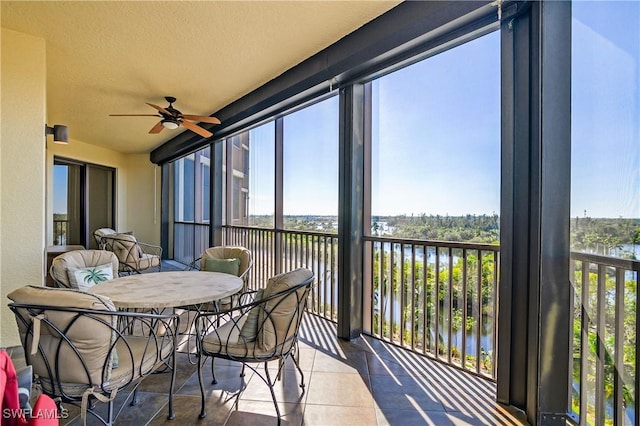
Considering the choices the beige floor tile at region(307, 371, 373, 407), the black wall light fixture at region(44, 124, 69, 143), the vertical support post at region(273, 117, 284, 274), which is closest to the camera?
the beige floor tile at region(307, 371, 373, 407)

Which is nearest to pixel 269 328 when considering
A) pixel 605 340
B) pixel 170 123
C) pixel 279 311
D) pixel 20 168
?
pixel 279 311

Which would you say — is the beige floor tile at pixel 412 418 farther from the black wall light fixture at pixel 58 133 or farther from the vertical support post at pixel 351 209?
the black wall light fixture at pixel 58 133

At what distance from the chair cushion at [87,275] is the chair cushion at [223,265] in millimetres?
855

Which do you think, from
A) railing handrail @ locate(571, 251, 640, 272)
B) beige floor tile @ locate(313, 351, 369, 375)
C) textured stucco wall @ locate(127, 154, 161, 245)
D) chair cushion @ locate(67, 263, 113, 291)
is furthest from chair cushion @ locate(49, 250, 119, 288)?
textured stucco wall @ locate(127, 154, 161, 245)

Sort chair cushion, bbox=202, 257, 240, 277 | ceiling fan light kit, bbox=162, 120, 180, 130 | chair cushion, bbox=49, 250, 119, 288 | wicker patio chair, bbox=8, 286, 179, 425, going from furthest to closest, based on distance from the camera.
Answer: ceiling fan light kit, bbox=162, 120, 180, 130, chair cushion, bbox=202, 257, 240, 277, chair cushion, bbox=49, 250, 119, 288, wicker patio chair, bbox=8, 286, 179, 425

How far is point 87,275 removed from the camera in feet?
9.02

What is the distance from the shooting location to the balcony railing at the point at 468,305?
1.48 m

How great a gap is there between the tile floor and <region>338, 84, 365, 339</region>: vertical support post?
0.49 meters

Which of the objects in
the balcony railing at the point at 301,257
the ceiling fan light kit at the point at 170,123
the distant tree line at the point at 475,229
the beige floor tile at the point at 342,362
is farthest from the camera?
the ceiling fan light kit at the point at 170,123

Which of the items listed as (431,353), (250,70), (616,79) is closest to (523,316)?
(431,353)

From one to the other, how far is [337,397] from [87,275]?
7.66 ft

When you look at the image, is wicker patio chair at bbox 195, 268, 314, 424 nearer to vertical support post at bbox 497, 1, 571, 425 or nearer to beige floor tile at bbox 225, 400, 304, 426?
beige floor tile at bbox 225, 400, 304, 426

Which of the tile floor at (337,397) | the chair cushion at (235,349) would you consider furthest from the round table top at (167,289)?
the tile floor at (337,397)

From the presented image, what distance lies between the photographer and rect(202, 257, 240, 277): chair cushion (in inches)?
126
